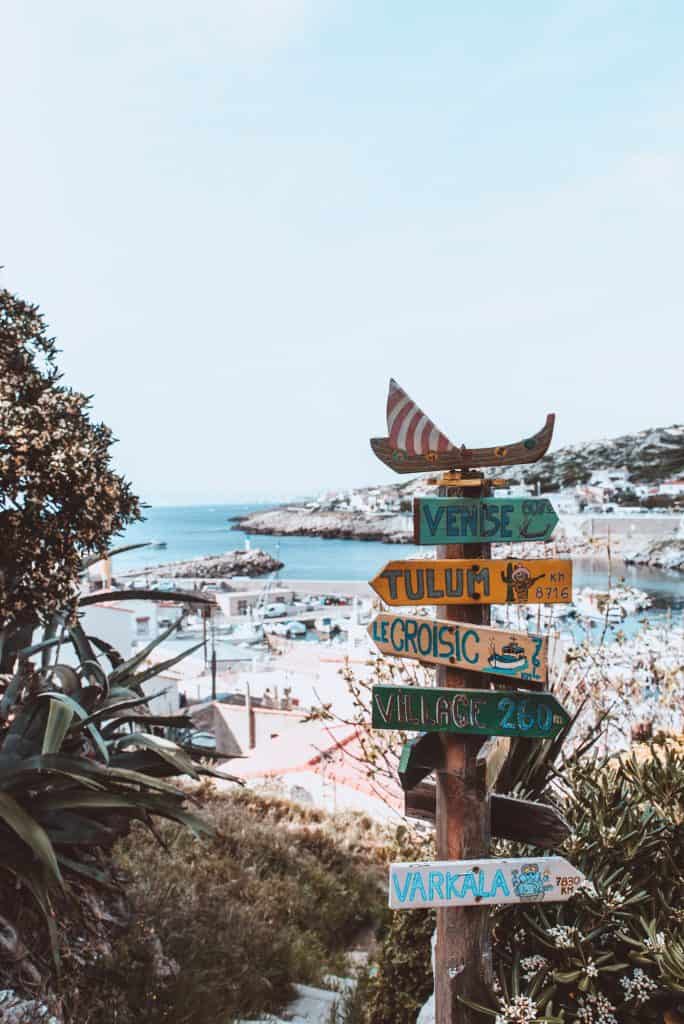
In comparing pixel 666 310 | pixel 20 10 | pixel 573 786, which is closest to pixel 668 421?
pixel 666 310

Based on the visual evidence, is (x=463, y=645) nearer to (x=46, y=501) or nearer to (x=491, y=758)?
(x=491, y=758)

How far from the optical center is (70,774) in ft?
8.71

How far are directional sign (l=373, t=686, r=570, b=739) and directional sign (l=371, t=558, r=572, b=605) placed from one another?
0.29m

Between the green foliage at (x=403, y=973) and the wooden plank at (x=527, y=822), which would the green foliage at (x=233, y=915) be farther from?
the wooden plank at (x=527, y=822)

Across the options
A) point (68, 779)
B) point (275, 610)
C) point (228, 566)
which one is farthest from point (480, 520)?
point (228, 566)

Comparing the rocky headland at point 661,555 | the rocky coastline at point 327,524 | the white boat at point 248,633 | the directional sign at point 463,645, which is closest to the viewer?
the directional sign at point 463,645

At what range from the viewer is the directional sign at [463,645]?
2061mm

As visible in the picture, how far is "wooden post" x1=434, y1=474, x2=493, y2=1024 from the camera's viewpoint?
222 cm

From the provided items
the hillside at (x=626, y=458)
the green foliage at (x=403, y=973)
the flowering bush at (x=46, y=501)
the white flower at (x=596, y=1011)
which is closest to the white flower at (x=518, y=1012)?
the white flower at (x=596, y=1011)

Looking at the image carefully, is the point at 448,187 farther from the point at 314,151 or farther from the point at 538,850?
A: the point at 538,850

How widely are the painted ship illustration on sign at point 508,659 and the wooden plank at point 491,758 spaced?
1.13 ft

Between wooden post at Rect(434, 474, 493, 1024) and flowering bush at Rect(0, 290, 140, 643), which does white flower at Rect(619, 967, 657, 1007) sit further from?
flowering bush at Rect(0, 290, 140, 643)

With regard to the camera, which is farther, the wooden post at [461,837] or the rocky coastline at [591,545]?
the rocky coastline at [591,545]

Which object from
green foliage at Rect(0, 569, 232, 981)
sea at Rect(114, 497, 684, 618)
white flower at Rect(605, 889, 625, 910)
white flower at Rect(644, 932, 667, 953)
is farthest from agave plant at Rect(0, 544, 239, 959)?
white flower at Rect(644, 932, 667, 953)
